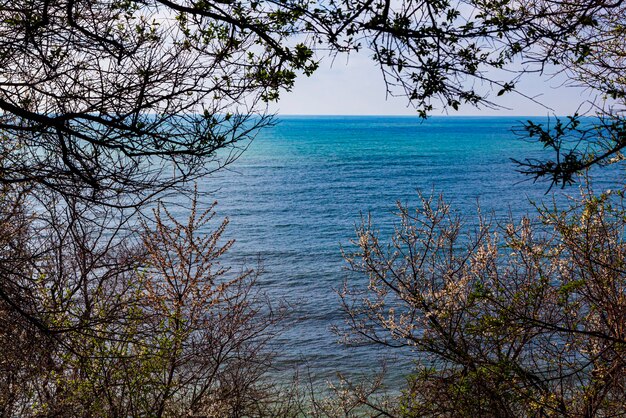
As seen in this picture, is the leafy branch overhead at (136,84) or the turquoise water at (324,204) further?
the turquoise water at (324,204)

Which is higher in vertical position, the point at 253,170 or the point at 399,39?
the point at 399,39

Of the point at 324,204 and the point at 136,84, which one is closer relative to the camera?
the point at 136,84

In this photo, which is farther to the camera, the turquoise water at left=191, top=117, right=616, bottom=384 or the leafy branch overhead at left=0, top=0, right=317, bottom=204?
the turquoise water at left=191, top=117, right=616, bottom=384

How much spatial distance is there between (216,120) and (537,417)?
6.00 metres

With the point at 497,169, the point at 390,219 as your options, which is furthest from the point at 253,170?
the point at 390,219

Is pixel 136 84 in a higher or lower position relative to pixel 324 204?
higher

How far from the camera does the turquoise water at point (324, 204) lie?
2338 cm

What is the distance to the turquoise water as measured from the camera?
23.4 m

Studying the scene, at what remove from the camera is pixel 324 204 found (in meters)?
50.8

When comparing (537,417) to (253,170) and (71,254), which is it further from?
(253,170)

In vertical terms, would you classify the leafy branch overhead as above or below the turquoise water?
above

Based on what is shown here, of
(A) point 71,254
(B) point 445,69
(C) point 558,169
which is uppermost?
(B) point 445,69

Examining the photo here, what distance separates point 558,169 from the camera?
5.11 m

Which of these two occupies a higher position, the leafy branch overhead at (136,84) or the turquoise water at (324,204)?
the leafy branch overhead at (136,84)
